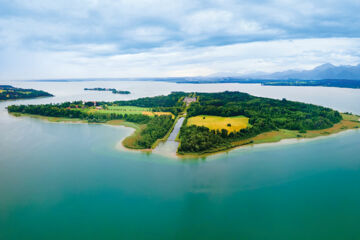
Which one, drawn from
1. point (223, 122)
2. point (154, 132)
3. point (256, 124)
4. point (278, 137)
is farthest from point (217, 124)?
point (154, 132)

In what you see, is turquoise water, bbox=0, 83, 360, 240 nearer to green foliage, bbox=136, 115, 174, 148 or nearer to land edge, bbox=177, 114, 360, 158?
land edge, bbox=177, 114, 360, 158

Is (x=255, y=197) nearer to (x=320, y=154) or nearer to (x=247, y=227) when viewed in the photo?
(x=247, y=227)

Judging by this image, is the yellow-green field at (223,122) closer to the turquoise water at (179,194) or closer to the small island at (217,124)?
the small island at (217,124)

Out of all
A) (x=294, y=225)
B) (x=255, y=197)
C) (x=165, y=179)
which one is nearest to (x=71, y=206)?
(x=165, y=179)

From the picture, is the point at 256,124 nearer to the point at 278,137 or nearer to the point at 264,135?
the point at 264,135

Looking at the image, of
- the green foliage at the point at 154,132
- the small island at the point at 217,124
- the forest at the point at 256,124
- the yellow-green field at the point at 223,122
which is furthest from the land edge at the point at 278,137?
the green foliage at the point at 154,132

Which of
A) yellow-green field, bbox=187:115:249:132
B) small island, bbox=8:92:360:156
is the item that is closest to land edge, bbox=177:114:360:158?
small island, bbox=8:92:360:156
